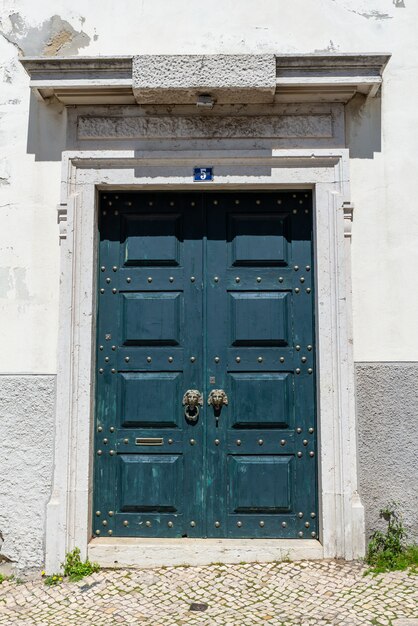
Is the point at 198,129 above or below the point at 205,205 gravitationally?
above

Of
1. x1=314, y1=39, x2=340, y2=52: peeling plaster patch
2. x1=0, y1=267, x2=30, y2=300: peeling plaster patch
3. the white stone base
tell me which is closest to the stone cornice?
x1=314, y1=39, x2=340, y2=52: peeling plaster patch

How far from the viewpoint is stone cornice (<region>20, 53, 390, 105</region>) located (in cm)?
415

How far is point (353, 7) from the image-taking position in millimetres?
4457

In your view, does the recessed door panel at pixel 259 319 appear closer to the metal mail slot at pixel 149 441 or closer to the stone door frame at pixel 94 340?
the stone door frame at pixel 94 340

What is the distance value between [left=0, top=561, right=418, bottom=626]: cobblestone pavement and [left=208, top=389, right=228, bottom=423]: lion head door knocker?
1058 mm

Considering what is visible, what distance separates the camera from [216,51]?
14.6ft

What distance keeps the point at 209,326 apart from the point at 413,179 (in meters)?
1.85

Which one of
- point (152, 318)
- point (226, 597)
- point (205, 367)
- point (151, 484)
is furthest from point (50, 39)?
point (226, 597)

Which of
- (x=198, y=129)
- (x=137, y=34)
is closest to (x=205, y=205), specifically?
(x=198, y=129)

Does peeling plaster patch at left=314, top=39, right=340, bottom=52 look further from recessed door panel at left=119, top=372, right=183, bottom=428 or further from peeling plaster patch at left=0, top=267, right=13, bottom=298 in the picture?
peeling plaster patch at left=0, top=267, right=13, bottom=298

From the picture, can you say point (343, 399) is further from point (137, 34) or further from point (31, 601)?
point (137, 34)

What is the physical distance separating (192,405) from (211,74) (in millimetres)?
2382

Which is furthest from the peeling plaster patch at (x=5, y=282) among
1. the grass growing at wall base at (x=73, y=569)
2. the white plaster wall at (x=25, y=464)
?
the grass growing at wall base at (x=73, y=569)

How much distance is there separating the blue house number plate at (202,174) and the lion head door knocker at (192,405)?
5.11 ft
